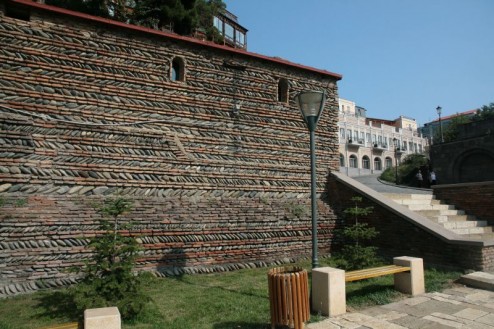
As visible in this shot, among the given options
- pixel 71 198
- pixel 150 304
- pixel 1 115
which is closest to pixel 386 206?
pixel 150 304

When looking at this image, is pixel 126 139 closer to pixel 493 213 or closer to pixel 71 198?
pixel 71 198

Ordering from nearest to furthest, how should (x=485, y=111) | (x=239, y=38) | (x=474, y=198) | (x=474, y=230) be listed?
(x=474, y=230), (x=474, y=198), (x=239, y=38), (x=485, y=111)

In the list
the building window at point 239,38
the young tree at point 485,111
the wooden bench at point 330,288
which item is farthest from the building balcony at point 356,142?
the wooden bench at point 330,288

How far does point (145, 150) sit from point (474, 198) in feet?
29.5

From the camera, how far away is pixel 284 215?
28.5ft

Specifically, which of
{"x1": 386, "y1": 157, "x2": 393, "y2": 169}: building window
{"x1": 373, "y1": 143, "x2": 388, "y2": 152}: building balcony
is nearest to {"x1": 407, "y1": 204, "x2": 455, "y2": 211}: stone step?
{"x1": 373, "y1": 143, "x2": 388, "y2": 152}: building balcony

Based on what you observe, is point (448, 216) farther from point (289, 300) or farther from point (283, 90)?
point (289, 300)

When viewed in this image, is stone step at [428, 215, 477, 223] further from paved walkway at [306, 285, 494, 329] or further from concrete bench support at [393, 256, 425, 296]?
concrete bench support at [393, 256, 425, 296]

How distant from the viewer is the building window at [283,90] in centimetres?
988

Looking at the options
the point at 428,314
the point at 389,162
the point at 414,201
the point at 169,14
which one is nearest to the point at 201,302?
the point at 428,314

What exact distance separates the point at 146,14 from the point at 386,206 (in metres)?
14.3

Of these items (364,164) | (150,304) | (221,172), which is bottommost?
(150,304)

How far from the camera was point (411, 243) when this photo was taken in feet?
25.2

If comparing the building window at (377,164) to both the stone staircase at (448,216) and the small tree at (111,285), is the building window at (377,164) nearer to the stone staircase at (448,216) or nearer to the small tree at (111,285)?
the stone staircase at (448,216)
